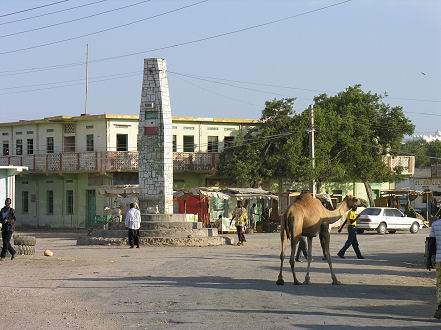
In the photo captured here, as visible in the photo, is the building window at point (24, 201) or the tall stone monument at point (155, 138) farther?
the building window at point (24, 201)

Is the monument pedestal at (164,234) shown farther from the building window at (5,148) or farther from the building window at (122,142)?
the building window at (5,148)

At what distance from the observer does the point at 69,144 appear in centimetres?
5569

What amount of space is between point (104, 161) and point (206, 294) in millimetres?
38846

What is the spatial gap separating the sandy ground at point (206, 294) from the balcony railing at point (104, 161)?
28.4 meters

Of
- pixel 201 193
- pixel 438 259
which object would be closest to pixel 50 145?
pixel 201 193

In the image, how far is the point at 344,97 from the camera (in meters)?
58.6

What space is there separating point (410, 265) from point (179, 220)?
11.9 metres

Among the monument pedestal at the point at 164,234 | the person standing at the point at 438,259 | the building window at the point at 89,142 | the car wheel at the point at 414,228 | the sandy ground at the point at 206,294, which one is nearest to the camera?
the sandy ground at the point at 206,294

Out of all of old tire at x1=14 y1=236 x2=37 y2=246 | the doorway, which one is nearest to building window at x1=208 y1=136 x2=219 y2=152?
the doorway

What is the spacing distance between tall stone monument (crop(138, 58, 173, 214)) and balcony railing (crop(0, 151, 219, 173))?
19.9 metres

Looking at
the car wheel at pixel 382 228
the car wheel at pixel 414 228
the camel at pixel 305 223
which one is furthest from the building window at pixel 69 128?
the camel at pixel 305 223

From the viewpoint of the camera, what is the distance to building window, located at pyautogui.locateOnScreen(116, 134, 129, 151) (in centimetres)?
5341

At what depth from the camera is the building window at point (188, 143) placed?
55.3 m

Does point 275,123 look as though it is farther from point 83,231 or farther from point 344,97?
point 83,231
